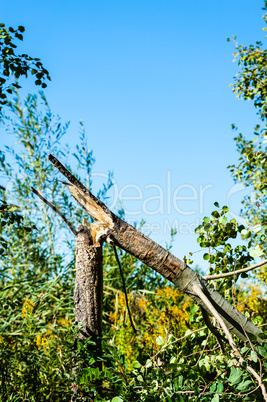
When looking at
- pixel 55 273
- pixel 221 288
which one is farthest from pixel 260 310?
pixel 55 273

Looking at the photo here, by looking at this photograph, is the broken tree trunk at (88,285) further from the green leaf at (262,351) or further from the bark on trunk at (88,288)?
A: the green leaf at (262,351)

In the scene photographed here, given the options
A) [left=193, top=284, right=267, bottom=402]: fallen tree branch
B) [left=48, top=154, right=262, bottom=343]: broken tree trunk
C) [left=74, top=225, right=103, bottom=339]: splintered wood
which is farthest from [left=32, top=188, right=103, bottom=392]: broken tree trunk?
[left=193, top=284, right=267, bottom=402]: fallen tree branch

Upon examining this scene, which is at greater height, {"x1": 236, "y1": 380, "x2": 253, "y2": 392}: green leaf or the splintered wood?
the splintered wood

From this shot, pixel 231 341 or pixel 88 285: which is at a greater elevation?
pixel 88 285

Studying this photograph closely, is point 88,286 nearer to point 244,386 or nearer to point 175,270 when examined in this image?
point 175,270

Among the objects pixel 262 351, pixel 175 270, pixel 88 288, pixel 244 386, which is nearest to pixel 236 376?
pixel 244 386

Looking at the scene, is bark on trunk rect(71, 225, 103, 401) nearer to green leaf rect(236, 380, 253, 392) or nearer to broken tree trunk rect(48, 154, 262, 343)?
broken tree trunk rect(48, 154, 262, 343)

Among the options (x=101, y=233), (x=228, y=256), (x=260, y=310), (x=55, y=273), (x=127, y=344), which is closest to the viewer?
(x=101, y=233)

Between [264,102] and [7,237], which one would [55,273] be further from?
[264,102]

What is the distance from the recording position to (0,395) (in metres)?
2.49

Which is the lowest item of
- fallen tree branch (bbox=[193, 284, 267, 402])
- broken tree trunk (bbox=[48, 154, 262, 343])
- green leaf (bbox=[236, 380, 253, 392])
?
green leaf (bbox=[236, 380, 253, 392])

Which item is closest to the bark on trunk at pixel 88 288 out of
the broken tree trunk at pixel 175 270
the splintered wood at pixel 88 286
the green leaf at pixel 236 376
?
the splintered wood at pixel 88 286

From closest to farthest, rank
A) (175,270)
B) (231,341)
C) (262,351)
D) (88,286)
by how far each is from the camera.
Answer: (231,341) → (262,351) → (175,270) → (88,286)

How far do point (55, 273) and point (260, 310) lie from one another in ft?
9.58
